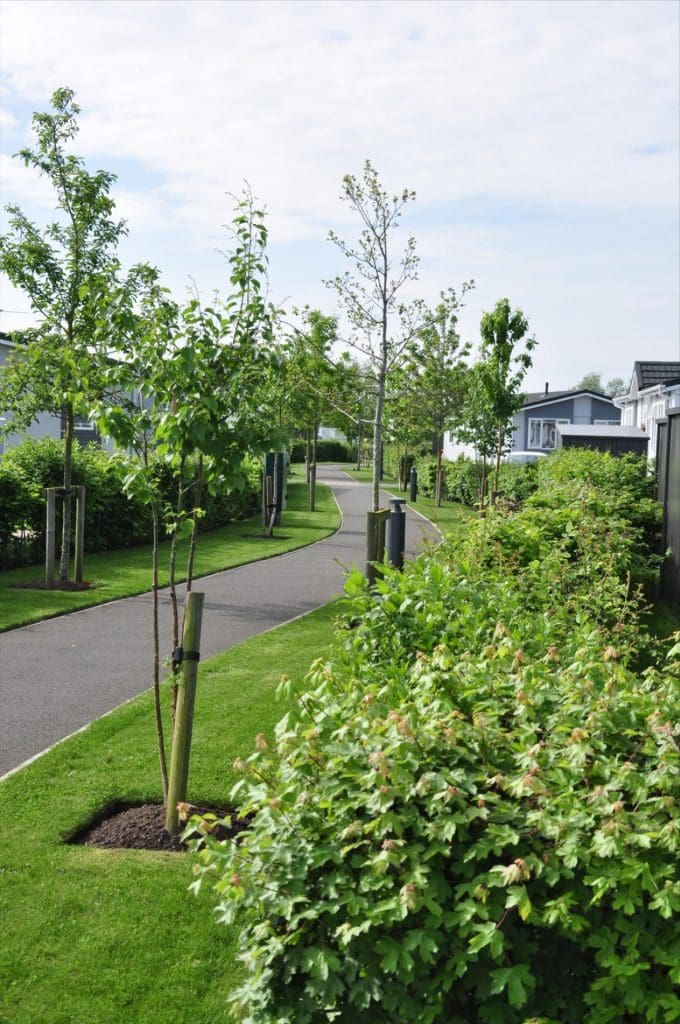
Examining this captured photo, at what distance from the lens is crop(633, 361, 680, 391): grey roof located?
135 ft

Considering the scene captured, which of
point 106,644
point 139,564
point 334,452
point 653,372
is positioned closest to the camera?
point 106,644

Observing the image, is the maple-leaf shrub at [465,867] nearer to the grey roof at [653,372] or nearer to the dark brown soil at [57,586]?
the dark brown soil at [57,586]

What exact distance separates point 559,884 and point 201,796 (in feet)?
11.8

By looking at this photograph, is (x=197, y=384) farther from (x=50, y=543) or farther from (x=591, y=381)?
(x=591, y=381)

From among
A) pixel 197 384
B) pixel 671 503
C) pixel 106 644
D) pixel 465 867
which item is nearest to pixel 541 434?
pixel 671 503

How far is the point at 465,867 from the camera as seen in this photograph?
2.79 m

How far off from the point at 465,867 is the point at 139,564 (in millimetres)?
15347

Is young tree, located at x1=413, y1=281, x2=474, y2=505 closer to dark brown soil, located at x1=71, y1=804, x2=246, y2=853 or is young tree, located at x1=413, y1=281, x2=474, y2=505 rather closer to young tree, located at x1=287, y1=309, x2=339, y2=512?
young tree, located at x1=287, y1=309, x2=339, y2=512

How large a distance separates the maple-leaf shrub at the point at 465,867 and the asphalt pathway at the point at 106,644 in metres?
2.71

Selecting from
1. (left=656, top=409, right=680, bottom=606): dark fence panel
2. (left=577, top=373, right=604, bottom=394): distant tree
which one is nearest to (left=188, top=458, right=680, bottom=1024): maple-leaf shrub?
(left=656, top=409, right=680, bottom=606): dark fence panel

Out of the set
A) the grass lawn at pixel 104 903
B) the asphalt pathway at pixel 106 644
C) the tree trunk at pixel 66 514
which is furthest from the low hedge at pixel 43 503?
the grass lawn at pixel 104 903

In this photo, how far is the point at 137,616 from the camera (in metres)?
12.5

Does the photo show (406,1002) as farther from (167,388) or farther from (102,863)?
(167,388)

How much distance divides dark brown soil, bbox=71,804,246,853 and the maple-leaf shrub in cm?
255
